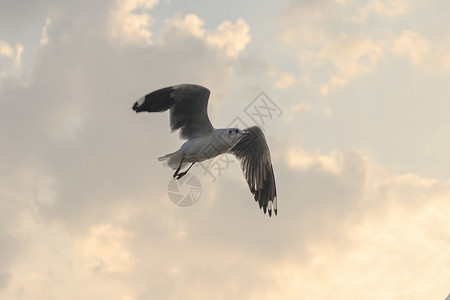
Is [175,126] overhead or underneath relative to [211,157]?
overhead

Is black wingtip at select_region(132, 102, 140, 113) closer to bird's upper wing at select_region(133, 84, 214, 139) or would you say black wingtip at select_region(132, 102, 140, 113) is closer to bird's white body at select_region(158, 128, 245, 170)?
bird's upper wing at select_region(133, 84, 214, 139)

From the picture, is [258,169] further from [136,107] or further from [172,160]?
[136,107]

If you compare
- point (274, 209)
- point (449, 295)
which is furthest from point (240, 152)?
point (449, 295)

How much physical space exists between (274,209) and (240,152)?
1735 mm

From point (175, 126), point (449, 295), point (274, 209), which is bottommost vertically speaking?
point (449, 295)

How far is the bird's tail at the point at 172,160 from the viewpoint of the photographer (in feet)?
47.7

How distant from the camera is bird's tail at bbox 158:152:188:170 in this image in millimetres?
14539

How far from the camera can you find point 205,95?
14484 mm

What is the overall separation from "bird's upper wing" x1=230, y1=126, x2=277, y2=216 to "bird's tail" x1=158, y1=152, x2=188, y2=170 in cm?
238

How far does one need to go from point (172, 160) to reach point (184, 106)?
1240mm

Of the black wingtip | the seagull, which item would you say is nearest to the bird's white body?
the seagull

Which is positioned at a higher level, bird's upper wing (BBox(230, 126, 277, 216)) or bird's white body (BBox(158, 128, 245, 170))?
bird's upper wing (BBox(230, 126, 277, 216))

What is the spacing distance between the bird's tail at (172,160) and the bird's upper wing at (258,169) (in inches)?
93.7

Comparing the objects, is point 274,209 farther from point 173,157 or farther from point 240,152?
point 173,157
